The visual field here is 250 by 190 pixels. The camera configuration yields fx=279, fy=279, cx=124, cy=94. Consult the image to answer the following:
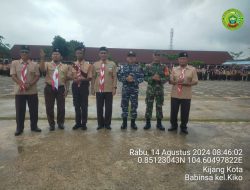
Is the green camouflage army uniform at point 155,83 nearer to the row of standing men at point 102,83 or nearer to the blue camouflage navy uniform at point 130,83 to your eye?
the row of standing men at point 102,83

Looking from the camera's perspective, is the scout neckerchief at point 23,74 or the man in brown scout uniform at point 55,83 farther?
the man in brown scout uniform at point 55,83

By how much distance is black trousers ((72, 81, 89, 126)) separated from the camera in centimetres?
566

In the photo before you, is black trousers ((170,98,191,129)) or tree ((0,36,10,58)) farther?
tree ((0,36,10,58))

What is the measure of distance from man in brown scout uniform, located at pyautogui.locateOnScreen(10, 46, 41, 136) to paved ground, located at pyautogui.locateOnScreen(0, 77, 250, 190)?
40 cm

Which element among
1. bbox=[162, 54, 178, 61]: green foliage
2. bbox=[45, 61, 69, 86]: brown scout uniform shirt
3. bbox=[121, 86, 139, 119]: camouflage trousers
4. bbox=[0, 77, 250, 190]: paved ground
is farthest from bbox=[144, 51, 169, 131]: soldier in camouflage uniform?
bbox=[162, 54, 178, 61]: green foliage

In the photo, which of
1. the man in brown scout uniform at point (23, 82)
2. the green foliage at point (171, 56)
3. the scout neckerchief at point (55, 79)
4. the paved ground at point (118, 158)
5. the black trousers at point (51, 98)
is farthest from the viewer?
the green foliage at point (171, 56)

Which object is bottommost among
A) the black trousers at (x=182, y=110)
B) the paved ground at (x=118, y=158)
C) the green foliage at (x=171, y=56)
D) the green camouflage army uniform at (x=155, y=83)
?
the paved ground at (x=118, y=158)

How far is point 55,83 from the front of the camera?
5527 millimetres

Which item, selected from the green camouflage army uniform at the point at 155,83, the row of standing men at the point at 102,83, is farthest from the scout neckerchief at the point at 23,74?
the green camouflage army uniform at the point at 155,83

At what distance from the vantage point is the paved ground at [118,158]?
3.32m

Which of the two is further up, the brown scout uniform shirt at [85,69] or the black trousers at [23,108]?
the brown scout uniform shirt at [85,69]

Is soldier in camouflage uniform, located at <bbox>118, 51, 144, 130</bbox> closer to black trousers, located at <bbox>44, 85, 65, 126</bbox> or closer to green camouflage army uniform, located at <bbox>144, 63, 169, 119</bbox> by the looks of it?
green camouflage army uniform, located at <bbox>144, 63, 169, 119</bbox>

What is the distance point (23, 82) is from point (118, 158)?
2491 mm

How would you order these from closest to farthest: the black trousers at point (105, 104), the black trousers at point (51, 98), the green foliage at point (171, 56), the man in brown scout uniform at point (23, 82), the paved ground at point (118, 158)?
the paved ground at point (118, 158) < the man in brown scout uniform at point (23, 82) < the black trousers at point (51, 98) < the black trousers at point (105, 104) < the green foliage at point (171, 56)
